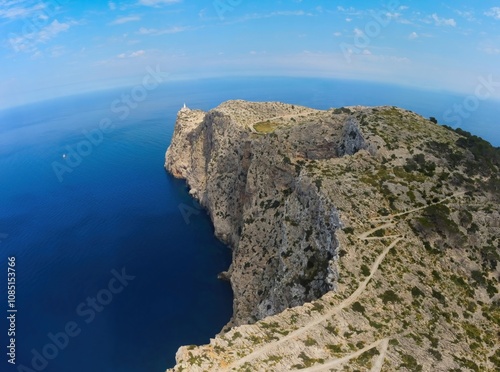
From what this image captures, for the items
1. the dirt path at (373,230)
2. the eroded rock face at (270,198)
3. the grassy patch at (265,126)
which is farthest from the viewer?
the grassy patch at (265,126)

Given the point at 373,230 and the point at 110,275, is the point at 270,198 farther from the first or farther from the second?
the point at 110,275

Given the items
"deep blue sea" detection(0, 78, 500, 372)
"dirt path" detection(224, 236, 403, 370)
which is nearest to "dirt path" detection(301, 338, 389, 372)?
"dirt path" detection(224, 236, 403, 370)

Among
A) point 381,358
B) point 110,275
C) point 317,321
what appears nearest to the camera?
point 381,358

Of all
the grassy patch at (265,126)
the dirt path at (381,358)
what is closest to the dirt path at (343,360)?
the dirt path at (381,358)

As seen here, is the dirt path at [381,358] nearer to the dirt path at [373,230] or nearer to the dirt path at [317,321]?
the dirt path at [317,321]

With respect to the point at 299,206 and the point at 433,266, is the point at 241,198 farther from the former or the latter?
the point at 433,266

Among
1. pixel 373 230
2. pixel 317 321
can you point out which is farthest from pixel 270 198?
pixel 317 321
